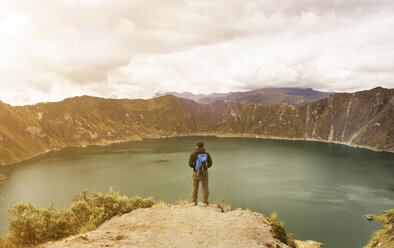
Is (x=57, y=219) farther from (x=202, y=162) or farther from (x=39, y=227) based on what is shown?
(x=202, y=162)

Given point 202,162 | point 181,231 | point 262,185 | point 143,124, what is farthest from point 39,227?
point 143,124

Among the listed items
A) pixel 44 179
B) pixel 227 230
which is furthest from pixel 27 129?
pixel 227 230

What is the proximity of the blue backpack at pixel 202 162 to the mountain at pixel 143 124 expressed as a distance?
329ft

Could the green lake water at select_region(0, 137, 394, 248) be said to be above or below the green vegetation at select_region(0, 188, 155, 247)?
below

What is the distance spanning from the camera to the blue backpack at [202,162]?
11180 mm

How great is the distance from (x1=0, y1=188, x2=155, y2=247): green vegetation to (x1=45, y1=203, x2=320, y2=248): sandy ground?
663mm

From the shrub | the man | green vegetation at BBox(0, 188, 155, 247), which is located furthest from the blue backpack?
the shrub

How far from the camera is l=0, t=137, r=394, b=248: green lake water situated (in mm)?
35625

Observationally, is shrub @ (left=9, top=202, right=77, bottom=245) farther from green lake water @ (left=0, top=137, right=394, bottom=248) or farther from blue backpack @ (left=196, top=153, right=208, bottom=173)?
green lake water @ (left=0, top=137, right=394, bottom=248)

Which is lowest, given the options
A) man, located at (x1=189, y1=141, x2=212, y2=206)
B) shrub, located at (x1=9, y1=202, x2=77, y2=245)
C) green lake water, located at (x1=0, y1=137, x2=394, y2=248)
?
green lake water, located at (x1=0, y1=137, x2=394, y2=248)

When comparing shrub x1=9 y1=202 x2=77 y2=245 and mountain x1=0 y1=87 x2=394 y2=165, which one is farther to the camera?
mountain x1=0 y1=87 x2=394 y2=165

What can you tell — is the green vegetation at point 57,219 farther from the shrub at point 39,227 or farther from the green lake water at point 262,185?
the green lake water at point 262,185

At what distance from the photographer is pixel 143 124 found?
186500mm

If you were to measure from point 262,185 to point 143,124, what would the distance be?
145092 mm
